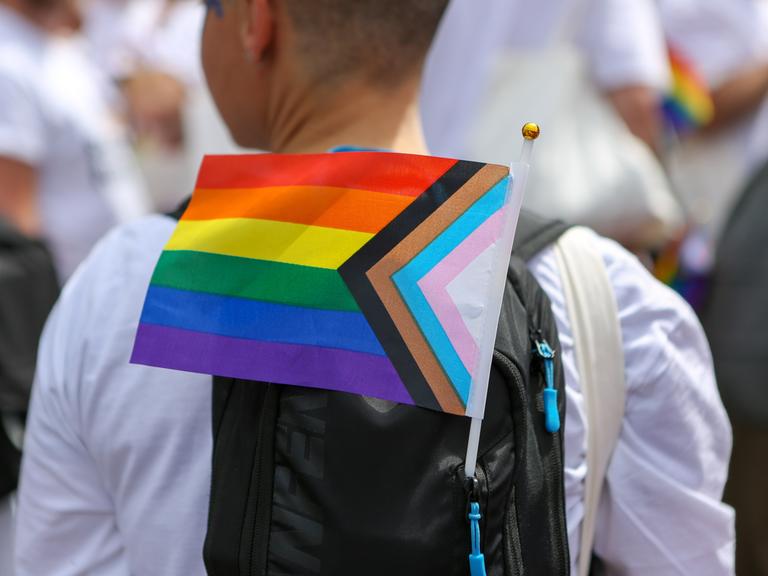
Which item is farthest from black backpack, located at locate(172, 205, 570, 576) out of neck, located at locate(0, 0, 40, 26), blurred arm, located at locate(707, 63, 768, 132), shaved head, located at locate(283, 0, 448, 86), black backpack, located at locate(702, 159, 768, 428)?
blurred arm, located at locate(707, 63, 768, 132)

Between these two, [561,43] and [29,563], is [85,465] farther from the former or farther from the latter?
[561,43]

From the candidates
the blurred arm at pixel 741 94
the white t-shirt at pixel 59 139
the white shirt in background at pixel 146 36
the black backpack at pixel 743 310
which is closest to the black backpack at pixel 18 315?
the white t-shirt at pixel 59 139

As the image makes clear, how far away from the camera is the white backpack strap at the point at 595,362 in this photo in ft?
3.69

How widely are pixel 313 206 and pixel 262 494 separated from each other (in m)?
0.33

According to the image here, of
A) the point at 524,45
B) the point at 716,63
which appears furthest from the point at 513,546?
the point at 716,63

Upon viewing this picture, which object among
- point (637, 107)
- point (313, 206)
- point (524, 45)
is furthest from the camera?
point (637, 107)

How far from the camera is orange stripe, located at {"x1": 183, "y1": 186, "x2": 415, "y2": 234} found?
3.28ft

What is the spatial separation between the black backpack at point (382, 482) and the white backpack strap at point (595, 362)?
0.08 metres

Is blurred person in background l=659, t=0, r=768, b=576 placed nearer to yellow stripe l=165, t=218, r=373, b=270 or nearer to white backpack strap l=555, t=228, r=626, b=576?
white backpack strap l=555, t=228, r=626, b=576

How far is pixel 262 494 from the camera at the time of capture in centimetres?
100

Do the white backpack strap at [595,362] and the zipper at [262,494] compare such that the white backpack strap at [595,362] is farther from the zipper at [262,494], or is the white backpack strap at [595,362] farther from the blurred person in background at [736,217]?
the blurred person in background at [736,217]

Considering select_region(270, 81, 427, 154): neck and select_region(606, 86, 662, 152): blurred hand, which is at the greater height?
select_region(606, 86, 662, 152): blurred hand

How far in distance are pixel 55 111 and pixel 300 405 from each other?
1.99 metres

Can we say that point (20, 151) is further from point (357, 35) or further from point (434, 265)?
point (434, 265)
